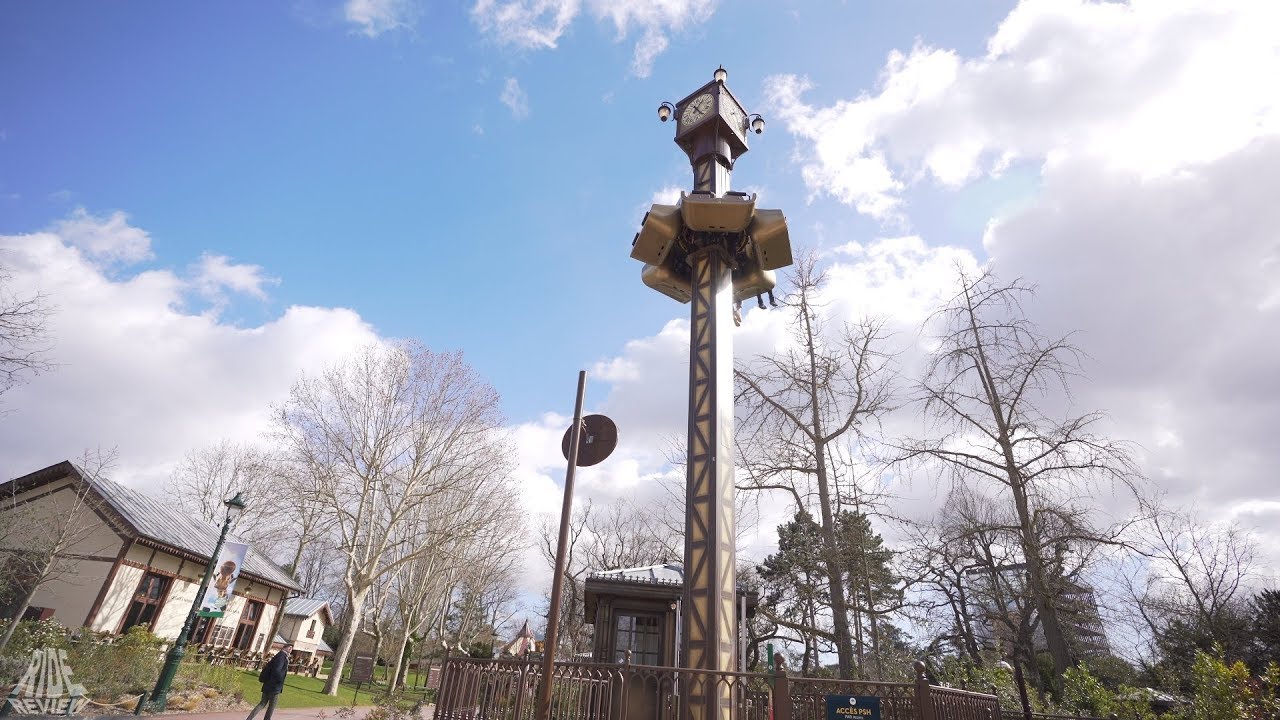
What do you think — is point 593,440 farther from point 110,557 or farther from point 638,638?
point 110,557

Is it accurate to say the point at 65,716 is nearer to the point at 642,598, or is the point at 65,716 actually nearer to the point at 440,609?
the point at 642,598

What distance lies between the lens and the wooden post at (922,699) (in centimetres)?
673

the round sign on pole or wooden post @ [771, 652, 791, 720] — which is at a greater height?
the round sign on pole

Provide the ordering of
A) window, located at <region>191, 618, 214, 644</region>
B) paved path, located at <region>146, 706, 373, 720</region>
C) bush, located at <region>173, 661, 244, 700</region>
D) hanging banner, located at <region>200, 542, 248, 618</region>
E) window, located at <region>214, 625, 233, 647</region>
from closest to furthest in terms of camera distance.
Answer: paved path, located at <region>146, 706, 373, 720</region>
hanging banner, located at <region>200, 542, 248, 618</region>
bush, located at <region>173, 661, 244, 700</region>
window, located at <region>191, 618, 214, 644</region>
window, located at <region>214, 625, 233, 647</region>

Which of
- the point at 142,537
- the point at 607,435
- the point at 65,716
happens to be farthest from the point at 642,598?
the point at 142,537

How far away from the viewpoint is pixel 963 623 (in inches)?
1264

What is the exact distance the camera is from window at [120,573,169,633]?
2123 centimetres

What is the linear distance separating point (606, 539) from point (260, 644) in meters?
19.9

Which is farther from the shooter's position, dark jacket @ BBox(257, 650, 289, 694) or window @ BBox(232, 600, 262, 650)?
window @ BBox(232, 600, 262, 650)

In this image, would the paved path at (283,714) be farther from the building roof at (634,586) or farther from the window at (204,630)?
the window at (204,630)

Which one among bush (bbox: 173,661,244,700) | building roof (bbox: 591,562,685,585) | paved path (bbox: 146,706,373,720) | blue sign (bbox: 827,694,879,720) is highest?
building roof (bbox: 591,562,685,585)

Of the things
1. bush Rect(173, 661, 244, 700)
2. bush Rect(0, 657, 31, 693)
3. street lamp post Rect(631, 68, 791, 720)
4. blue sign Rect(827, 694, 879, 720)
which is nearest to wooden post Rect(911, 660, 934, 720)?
blue sign Rect(827, 694, 879, 720)

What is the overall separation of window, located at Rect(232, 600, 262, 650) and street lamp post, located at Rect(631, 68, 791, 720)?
1151 inches

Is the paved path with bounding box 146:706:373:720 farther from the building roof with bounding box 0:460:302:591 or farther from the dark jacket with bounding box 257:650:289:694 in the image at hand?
the building roof with bounding box 0:460:302:591
